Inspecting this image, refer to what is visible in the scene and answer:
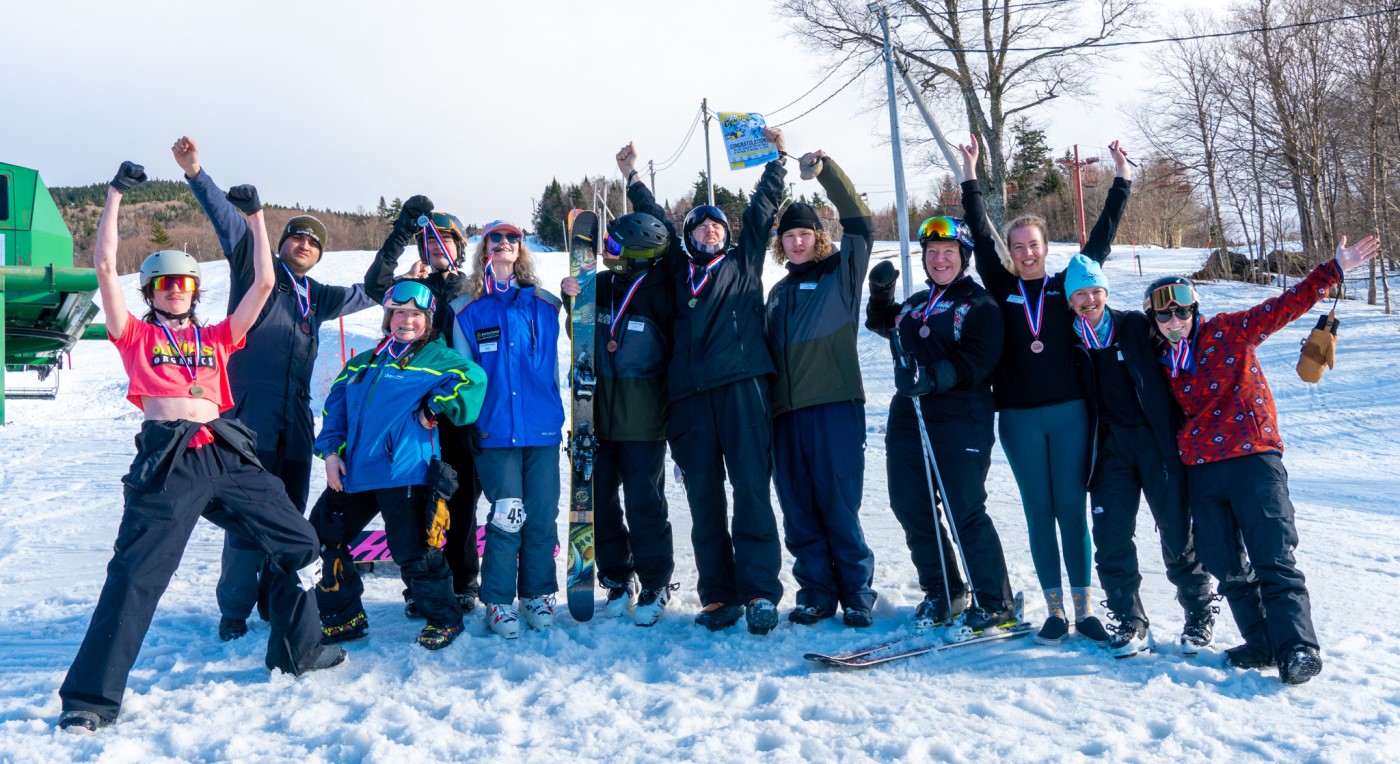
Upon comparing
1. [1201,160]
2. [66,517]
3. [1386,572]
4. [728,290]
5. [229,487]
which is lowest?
[1386,572]

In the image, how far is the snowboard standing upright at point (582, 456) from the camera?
14.2 feet

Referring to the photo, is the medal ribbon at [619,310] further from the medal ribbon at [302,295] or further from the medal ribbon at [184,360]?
the medal ribbon at [184,360]

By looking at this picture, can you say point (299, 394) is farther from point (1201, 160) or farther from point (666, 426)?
point (1201, 160)

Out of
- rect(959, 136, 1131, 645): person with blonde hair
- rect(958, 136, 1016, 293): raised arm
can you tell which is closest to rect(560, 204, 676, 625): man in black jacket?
rect(958, 136, 1016, 293): raised arm

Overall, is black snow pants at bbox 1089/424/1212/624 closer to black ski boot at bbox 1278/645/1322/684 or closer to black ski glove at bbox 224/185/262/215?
black ski boot at bbox 1278/645/1322/684

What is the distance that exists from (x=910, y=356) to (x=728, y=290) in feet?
3.18

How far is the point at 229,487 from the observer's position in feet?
11.3

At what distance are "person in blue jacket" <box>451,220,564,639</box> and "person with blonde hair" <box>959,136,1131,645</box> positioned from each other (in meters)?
2.19

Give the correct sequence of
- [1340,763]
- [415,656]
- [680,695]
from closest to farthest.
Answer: [1340,763]
[680,695]
[415,656]

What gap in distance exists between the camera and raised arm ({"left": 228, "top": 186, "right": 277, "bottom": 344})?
3.62m

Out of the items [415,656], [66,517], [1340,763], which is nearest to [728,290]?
[415,656]

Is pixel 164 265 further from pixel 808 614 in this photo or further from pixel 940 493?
pixel 940 493

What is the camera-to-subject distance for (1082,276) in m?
3.87

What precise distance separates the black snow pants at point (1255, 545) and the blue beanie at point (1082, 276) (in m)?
0.88
